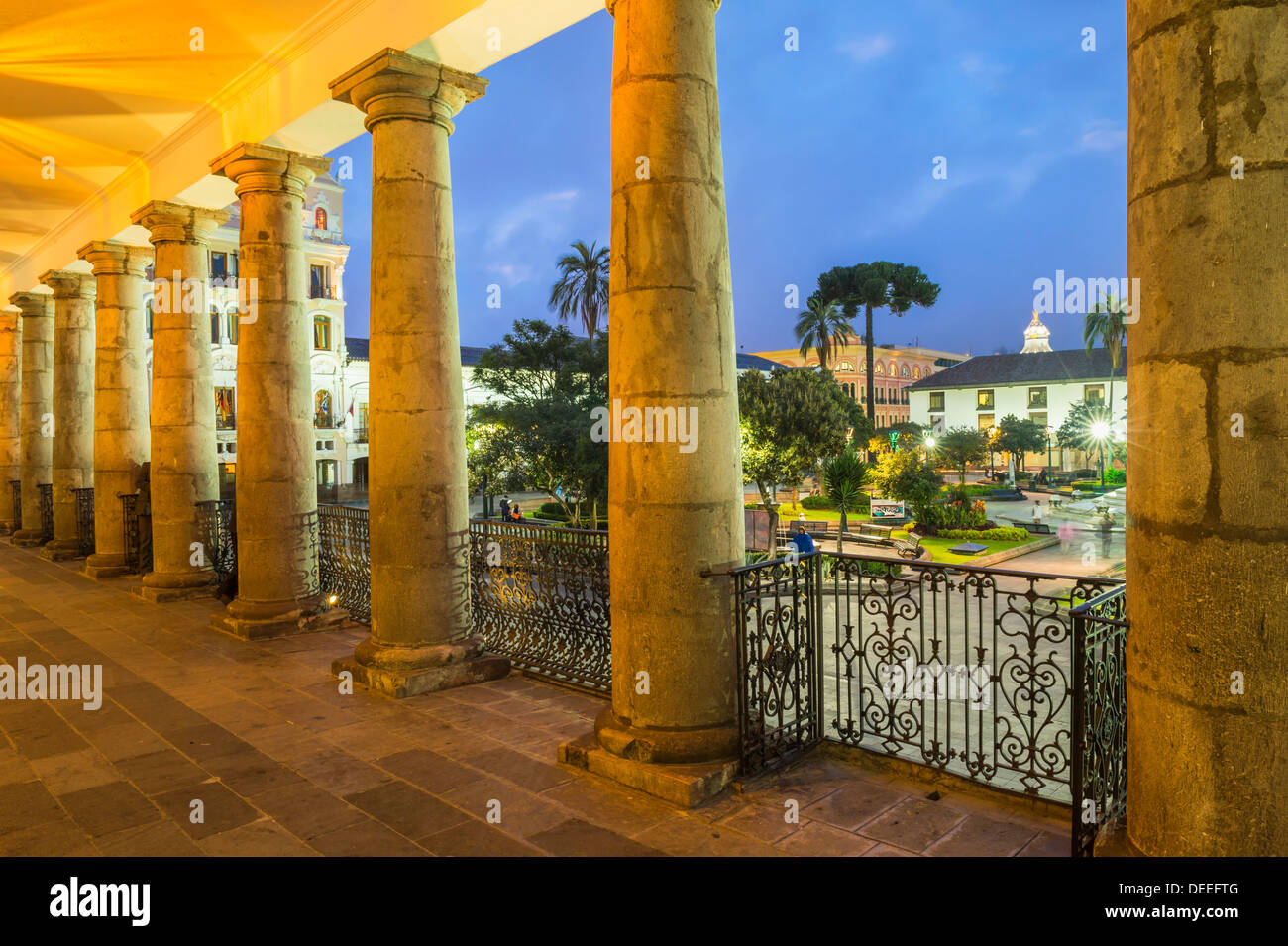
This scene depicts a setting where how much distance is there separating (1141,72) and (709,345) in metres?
2.46

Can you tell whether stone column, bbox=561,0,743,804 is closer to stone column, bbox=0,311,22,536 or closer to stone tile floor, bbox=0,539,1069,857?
stone tile floor, bbox=0,539,1069,857

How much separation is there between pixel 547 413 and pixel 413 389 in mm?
20605

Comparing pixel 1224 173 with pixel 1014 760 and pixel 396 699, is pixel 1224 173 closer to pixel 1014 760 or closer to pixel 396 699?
pixel 1014 760

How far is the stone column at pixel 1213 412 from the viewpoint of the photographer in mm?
2654

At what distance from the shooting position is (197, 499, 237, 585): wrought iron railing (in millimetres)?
11492

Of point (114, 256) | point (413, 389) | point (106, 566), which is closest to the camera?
point (413, 389)

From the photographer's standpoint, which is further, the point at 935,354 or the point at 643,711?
the point at 935,354

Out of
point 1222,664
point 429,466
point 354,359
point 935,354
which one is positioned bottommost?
point 1222,664

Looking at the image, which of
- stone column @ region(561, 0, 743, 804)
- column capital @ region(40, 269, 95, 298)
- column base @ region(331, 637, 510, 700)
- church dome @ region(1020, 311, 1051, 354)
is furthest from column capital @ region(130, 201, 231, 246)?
church dome @ region(1020, 311, 1051, 354)

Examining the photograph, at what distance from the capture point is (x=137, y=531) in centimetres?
1337

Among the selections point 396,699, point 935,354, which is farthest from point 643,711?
point 935,354

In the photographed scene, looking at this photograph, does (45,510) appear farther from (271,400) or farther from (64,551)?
(271,400)

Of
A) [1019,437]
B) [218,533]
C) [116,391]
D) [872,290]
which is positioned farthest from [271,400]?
[1019,437]

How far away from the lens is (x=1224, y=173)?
2.69 meters
